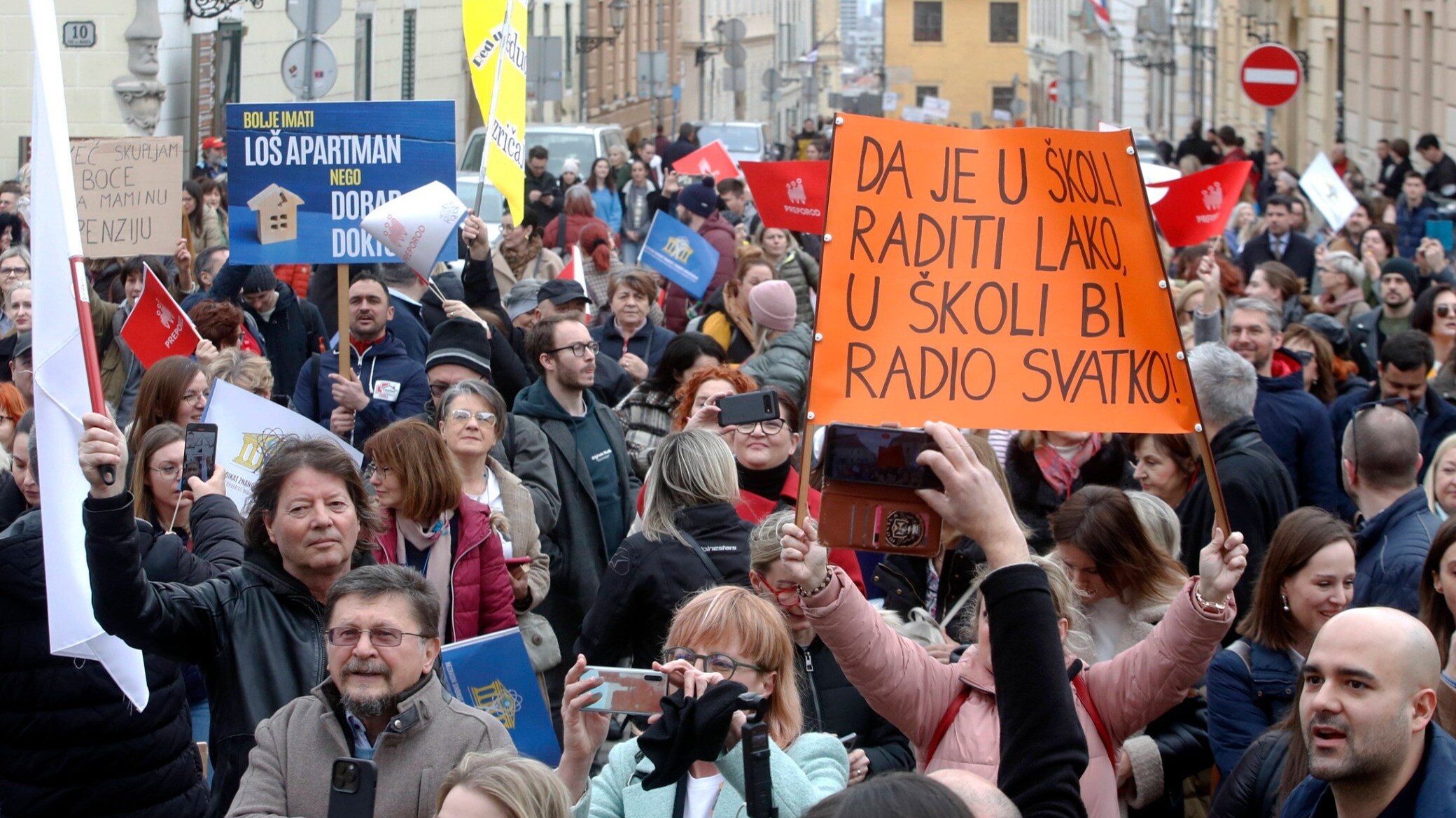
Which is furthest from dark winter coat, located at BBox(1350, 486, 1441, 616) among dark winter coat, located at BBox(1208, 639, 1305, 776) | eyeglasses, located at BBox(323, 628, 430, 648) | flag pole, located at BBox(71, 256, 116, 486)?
flag pole, located at BBox(71, 256, 116, 486)

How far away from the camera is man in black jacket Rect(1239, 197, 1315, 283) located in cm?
1451

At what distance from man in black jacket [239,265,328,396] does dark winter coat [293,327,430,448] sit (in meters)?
1.60

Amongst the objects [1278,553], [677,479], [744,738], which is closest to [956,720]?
[744,738]

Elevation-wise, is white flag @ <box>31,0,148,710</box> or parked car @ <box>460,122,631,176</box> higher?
parked car @ <box>460,122,631,176</box>

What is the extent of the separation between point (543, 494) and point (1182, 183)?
526 centimetres

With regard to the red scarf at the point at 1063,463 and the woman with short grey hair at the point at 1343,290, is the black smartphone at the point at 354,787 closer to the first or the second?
the red scarf at the point at 1063,463

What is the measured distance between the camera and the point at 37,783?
15.3ft

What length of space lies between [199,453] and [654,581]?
1375mm

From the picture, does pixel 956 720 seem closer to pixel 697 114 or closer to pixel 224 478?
pixel 224 478

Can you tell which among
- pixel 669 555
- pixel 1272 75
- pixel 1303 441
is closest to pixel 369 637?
pixel 669 555

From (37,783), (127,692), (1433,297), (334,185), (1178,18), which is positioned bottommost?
(37,783)

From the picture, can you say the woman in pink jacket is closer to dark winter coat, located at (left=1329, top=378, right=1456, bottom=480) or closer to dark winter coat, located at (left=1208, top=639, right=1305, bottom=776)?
dark winter coat, located at (left=1208, top=639, right=1305, bottom=776)

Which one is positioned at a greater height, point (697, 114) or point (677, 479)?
point (697, 114)

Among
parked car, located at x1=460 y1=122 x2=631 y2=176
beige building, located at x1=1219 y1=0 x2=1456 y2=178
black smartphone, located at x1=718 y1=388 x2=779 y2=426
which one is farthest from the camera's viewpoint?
beige building, located at x1=1219 y1=0 x2=1456 y2=178
